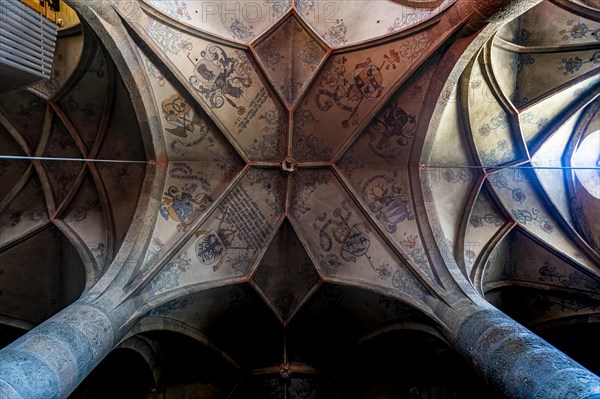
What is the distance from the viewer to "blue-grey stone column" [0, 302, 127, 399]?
444 cm

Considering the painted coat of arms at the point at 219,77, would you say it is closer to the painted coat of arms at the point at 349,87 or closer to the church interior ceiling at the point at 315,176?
the church interior ceiling at the point at 315,176

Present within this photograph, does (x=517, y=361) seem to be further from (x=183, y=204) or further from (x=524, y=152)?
(x=183, y=204)

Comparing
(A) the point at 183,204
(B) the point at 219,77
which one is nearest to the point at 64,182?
(A) the point at 183,204

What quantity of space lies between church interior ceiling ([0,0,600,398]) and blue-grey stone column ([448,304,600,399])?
6.43ft

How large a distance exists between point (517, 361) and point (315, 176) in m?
5.90

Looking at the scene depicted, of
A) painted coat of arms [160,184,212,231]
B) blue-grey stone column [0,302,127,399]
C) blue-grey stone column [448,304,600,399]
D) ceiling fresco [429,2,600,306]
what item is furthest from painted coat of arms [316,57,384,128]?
blue-grey stone column [0,302,127,399]

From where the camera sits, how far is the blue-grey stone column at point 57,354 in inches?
175

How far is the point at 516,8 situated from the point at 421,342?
22.6 ft

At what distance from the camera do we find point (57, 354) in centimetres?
505

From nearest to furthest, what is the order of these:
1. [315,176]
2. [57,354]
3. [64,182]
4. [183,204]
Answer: [57,354]
[183,204]
[64,182]
[315,176]

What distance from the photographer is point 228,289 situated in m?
9.66

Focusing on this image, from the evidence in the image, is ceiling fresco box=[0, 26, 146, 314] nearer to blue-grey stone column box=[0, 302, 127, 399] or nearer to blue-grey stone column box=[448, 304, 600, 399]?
blue-grey stone column box=[0, 302, 127, 399]

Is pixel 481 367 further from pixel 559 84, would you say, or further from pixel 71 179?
pixel 71 179

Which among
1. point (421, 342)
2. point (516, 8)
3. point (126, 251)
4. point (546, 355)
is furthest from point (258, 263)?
point (516, 8)
